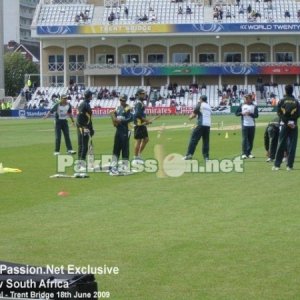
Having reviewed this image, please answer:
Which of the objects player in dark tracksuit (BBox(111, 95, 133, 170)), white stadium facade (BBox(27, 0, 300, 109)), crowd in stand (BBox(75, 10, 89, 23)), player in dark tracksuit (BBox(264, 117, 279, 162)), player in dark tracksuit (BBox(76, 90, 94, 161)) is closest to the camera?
player in dark tracksuit (BBox(111, 95, 133, 170))

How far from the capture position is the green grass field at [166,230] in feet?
29.8

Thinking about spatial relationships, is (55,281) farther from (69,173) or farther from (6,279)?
(69,173)

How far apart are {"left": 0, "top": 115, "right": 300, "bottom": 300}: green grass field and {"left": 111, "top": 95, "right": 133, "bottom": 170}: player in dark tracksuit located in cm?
77

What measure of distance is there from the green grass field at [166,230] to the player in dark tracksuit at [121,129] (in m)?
0.77

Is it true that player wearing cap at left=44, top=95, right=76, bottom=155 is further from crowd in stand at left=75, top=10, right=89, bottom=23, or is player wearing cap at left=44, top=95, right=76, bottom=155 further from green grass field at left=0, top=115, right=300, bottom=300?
crowd in stand at left=75, top=10, right=89, bottom=23

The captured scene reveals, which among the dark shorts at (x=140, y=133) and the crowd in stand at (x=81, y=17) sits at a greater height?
the crowd in stand at (x=81, y=17)

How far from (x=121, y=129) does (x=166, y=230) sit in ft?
28.9

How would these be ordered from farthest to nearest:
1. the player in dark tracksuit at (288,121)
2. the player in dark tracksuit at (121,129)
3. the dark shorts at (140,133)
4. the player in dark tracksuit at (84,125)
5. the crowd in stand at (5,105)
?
the crowd in stand at (5,105), the dark shorts at (140,133), the player in dark tracksuit at (84,125), the player in dark tracksuit at (121,129), the player in dark tracksuit at (288,121)

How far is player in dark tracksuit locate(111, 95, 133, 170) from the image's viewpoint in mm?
20688

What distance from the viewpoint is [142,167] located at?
22125mm

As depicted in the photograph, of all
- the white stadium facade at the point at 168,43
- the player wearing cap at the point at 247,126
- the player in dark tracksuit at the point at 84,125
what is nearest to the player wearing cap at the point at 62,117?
the player wearing cap at the point at 247,126

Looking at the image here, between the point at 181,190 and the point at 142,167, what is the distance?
506 cm

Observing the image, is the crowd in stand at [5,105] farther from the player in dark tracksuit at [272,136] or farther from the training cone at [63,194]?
the training cone at [63,194]

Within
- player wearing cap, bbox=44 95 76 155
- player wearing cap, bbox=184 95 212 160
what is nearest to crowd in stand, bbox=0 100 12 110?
player wearing cap, bbox=44 95 76 155
